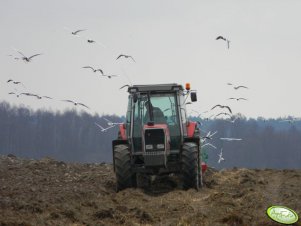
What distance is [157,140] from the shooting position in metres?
15.2

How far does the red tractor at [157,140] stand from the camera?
15.0 meters

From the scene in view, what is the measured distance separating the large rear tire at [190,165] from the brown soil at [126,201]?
11.2 inches

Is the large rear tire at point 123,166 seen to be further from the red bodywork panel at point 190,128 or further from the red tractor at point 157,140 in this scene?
the red bodywork panel at point 190,128

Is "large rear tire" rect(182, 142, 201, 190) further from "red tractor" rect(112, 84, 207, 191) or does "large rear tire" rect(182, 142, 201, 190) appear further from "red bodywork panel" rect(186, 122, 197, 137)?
"red bodywork panel" rect(186, 122, 197, 137)

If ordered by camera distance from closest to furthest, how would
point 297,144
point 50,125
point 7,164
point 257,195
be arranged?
1. point 257,195
2. point 7,164
3. point 50,125
4. point 297,144

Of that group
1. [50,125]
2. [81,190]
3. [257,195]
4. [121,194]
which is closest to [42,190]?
[81,190]

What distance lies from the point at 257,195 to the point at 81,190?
4037mm

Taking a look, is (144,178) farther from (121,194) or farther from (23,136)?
(23,136)

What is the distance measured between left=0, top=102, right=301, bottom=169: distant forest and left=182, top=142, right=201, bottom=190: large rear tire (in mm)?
91628

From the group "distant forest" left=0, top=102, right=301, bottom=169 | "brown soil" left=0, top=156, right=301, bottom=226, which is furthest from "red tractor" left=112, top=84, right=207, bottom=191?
"distant forest" left=0, top=102, right=301, bottom=169

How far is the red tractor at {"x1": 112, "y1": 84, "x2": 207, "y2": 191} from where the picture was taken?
49.3 ft

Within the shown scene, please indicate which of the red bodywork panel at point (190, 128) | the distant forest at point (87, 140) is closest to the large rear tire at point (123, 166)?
the red bodywork panel at point (190, 128)

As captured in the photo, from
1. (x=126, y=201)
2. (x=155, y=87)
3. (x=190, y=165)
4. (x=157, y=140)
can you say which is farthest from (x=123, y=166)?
(x=155, y=87)

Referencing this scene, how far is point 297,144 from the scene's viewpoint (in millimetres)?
127500
